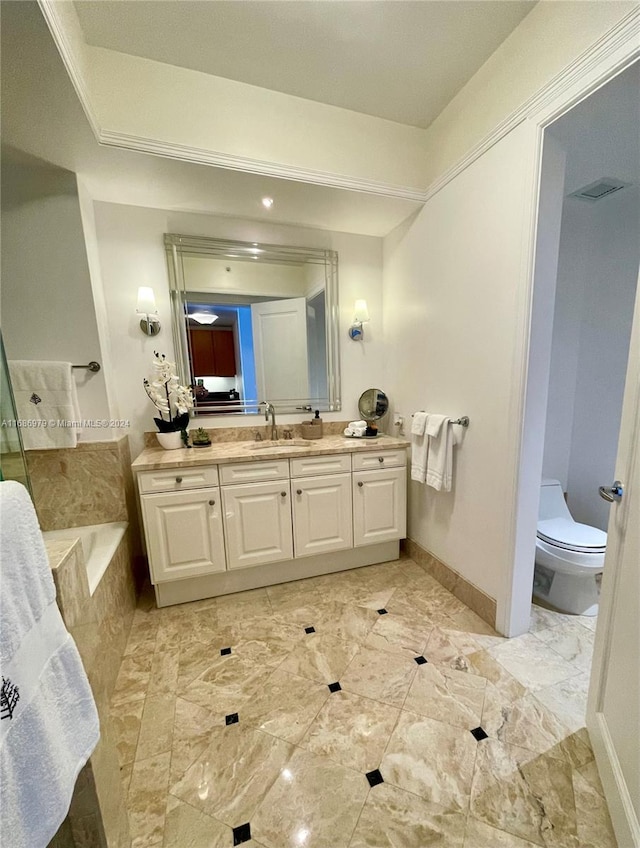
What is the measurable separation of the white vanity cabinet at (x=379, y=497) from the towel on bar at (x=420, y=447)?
0.51 ft

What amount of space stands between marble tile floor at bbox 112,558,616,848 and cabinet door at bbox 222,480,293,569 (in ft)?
1.00

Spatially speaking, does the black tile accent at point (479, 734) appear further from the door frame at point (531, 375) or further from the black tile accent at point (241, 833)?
the black tile accent at point (241, 833)

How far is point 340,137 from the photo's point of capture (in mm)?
1752

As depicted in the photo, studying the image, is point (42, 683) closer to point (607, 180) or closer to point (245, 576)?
point (245, 576)

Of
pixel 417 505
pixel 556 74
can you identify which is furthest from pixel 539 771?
pixel 556 74

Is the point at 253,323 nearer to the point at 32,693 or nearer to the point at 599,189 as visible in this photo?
the point at 32,693

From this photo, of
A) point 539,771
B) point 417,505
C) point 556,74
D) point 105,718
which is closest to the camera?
point 105,718

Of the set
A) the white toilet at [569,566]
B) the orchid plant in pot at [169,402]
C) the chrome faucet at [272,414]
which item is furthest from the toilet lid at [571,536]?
the orchid plant in pot at [169,402]

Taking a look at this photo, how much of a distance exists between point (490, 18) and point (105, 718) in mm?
2785

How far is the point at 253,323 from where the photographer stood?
90.6 inches

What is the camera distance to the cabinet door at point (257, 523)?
189cm

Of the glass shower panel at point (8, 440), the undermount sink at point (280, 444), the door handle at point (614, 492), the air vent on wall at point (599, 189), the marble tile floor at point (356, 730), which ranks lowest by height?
the marble tile floor at point (356, 730)

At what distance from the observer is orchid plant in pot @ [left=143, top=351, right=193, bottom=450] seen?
1.94 m

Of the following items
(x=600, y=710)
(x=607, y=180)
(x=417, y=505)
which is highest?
(x=607, y=180)
